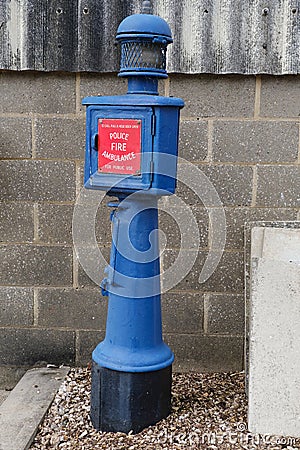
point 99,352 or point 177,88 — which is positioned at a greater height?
point 177,88

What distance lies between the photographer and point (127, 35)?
8.50 ft

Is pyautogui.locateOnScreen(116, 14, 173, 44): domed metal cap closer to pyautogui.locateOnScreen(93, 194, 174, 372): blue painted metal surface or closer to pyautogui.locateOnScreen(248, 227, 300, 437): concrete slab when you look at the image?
pyautogui.locateOnScreen(93, 194, 174, 372): blue painted metal surface

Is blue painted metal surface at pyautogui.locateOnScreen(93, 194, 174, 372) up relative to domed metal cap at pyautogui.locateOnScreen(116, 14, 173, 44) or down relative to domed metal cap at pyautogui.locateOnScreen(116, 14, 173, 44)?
down

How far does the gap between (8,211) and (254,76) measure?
142 centimetres

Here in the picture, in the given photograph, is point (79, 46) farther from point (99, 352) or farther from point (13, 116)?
point (99, 352)

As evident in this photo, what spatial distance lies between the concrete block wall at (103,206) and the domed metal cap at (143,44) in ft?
2.42

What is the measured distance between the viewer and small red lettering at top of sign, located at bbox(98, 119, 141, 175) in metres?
2.61

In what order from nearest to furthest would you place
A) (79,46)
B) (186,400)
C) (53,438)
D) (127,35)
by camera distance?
(127,35) → (53,438) → (186,400) → (79,46)

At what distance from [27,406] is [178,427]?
2.34 ft

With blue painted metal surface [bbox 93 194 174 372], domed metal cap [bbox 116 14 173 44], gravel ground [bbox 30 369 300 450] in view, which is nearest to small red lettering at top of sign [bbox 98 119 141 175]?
blue painted metal surface [bbox 93 194 174 372]

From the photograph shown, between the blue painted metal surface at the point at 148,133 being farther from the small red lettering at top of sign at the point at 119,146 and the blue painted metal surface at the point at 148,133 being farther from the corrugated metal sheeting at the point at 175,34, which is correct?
the corrugated metal sheeting at the point at 175,34

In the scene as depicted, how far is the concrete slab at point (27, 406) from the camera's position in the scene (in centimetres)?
277

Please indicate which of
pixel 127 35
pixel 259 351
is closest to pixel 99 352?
pixel 259 351

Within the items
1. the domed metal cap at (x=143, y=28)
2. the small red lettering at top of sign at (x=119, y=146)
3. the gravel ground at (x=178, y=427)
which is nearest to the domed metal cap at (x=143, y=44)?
the domed metal cap at (x=143, y=28)
